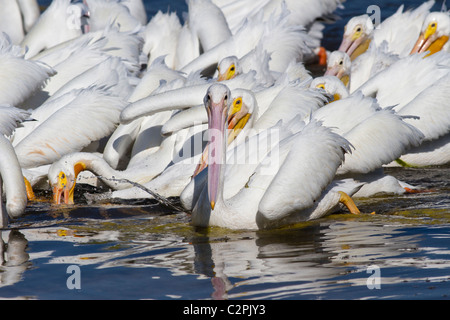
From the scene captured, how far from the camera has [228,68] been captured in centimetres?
780

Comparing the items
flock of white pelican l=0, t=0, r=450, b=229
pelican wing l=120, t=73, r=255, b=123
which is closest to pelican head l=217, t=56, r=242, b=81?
flock of white pelican l=0, t=0, r=450, b=229

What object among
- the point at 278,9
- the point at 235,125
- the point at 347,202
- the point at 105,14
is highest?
the point at 105,14

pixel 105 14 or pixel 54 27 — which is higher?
pixel 105 14

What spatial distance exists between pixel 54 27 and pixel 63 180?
358 centimetres

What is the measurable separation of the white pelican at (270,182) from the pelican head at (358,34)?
4.30m

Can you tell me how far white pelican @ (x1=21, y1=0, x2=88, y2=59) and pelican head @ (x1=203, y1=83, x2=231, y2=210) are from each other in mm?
4841

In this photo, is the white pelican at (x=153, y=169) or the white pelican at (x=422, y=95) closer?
the white pelican at (x=153, y=169)

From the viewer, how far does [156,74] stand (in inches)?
320

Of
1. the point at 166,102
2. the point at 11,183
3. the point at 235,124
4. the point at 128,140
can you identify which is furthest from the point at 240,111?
the point at 11,183

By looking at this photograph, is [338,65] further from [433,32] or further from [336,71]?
[433,32]

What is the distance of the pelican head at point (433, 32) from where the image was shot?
9336 millimetres

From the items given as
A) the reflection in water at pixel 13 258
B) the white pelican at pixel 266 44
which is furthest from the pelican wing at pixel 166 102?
the white pelican at pixel 266 44

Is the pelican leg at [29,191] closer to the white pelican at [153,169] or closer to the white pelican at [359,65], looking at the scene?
the white pelican at [153,169]
